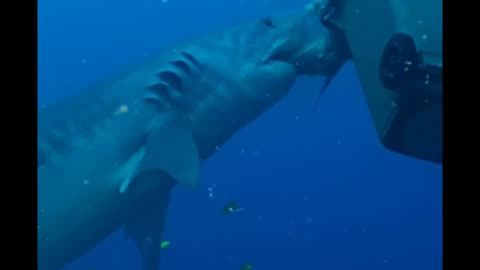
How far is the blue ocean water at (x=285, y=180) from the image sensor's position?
2712cm

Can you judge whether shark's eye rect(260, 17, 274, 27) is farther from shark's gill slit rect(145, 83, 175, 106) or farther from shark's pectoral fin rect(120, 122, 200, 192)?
shark's pectoral fin rect(120, 122, 200, 192)

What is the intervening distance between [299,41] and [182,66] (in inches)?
50.1

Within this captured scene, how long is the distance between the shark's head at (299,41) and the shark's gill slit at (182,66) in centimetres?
84

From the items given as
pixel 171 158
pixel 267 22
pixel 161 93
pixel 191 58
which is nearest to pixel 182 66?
pixel 191 58

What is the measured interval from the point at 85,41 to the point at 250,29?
199ft

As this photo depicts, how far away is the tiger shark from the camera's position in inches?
231

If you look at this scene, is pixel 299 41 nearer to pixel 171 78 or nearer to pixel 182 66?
pixel 182 66

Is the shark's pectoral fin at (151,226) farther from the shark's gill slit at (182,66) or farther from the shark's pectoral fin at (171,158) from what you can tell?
the shark's gill slit at (182,66)

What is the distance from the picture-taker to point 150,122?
5.94 metres

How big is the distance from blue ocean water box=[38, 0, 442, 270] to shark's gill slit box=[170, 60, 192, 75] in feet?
38.7

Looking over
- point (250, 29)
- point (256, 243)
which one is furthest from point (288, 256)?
point (250, 29)

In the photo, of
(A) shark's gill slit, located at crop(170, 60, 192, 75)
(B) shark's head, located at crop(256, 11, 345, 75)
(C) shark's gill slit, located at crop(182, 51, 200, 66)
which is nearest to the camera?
(B) shark's head, located at crop(256, 11, 345, 75)

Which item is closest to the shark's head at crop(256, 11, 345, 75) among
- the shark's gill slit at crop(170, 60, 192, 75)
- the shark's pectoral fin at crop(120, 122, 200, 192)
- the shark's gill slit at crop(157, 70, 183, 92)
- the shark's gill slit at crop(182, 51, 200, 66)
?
the shark's gill slit at crop(182, 51, 200, 66)
